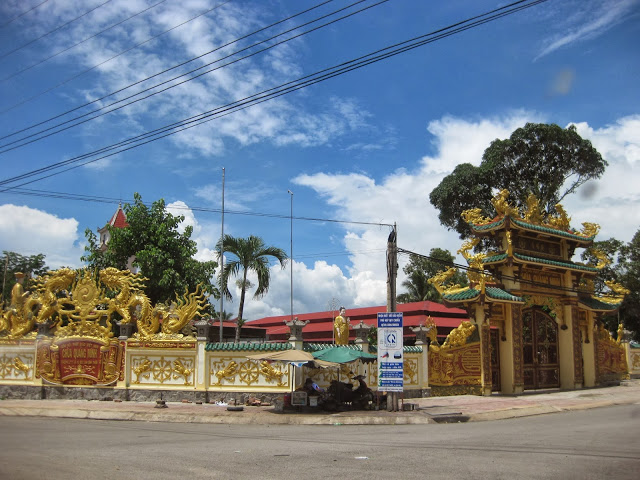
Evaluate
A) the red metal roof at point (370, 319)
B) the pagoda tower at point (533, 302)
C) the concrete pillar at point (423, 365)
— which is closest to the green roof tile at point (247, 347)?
the concrete pillar at point (423, 365)

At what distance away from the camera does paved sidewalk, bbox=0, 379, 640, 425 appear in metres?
15.3

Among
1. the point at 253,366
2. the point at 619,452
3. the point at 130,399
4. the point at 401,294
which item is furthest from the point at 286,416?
the point at 401,294

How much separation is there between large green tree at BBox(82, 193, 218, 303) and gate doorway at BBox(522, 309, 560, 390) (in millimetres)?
14996

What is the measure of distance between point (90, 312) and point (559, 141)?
102 feet

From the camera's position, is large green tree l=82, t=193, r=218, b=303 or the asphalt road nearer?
the asphalt road

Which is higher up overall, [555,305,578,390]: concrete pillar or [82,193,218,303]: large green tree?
[82,193,218,303]: large green tree

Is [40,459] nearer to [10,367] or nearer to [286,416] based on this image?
[286,416]

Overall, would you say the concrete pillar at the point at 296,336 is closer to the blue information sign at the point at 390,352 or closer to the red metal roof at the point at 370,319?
the blue information sign at the point at 390,352

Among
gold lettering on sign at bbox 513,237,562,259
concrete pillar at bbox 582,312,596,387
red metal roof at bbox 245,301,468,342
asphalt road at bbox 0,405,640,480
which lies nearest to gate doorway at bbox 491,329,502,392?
gold lettering on sign at bbox 513,237,562,259

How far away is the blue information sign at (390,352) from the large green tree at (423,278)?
84.6 feet

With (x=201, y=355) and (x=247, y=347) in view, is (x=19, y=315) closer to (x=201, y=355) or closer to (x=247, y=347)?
(x=201, y=355)

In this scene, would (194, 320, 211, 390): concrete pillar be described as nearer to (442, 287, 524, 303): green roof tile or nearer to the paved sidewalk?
the paved sidewalk

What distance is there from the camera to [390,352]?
1677 centimetres

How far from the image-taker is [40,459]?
8.81 meters
